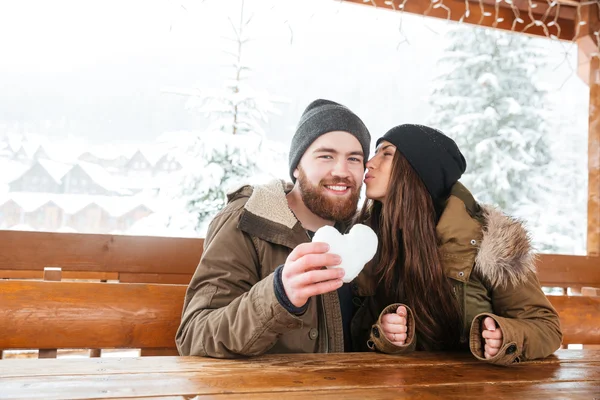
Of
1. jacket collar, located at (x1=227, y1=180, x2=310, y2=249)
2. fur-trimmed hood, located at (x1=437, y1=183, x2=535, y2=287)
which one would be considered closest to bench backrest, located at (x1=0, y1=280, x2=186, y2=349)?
jacket collar, located at (x1=227, y1=180, x2=310, y2=249)

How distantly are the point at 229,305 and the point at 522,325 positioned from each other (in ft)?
2.66

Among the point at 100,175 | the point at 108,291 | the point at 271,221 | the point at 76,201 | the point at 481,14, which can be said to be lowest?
the point at 108,291

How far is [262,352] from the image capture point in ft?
4.55

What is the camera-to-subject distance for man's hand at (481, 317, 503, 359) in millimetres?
1449

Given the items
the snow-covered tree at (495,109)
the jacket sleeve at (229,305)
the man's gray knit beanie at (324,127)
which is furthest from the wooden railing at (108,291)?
the snow-covered tree at (495,109)

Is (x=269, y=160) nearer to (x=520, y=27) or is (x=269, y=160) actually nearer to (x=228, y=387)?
(x=520, y=27)

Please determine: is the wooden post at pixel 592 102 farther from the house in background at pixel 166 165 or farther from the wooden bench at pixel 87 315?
the house in background at pixel 166 165

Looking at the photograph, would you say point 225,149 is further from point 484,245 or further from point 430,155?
point 484,245

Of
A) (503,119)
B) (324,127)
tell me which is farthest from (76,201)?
(503,119)

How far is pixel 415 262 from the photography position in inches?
67.0

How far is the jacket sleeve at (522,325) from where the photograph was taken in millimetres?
1453

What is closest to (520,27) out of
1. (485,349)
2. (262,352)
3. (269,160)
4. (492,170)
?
(269,160)

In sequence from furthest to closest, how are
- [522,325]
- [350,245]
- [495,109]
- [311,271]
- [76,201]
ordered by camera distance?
[495,109]
[76,201]
[522,325]
[350,245]
[311,271]

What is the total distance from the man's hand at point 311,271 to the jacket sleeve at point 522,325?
0.51 metres
